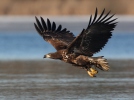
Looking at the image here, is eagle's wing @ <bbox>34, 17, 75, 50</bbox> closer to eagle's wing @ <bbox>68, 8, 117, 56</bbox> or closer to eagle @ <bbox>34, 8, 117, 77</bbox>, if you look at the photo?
eagle @ <bbox>34, 8, 117, 77</bbox>

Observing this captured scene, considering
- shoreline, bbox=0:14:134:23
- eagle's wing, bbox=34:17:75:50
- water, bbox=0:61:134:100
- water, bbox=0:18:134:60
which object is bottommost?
water, bbox=0:61:134:100

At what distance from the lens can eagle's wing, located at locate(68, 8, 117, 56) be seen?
37.2 feet

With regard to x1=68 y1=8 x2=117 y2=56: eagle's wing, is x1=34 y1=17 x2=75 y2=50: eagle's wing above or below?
above

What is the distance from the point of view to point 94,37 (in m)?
11.4

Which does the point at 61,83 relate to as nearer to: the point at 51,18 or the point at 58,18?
the point at 51,18

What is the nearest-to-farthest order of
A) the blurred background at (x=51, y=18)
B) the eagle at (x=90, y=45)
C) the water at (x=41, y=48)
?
1. the eagle at (x=90, y=45)
2. the water at (x=41, y=48)
3. the blurred background at (x=51, y=18)

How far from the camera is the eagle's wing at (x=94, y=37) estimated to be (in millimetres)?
11352

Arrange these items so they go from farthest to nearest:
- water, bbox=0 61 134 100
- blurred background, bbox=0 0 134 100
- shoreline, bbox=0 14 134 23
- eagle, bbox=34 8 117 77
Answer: shoreline, bbox=0 14 134 23
blurred background, bbox=0 0 134 100
water, bbox=0 61 134 100
eagle, bbox=34 8 117 77

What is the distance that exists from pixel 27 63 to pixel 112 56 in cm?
300

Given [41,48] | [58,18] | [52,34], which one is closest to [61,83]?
[52,34]

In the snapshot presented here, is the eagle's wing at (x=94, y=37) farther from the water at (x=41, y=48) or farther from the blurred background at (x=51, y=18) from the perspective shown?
the blurred background at (x=51, y=18)

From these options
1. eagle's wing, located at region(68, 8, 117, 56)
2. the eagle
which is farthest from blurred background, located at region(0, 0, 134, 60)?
eagle's wing, located at region(68, 8, 117, 56)

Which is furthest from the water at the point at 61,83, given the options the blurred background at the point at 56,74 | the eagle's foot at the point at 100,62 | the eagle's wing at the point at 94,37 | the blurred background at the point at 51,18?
the blurred background at the point at 51,18

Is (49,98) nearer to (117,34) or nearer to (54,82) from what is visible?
(54,82)
